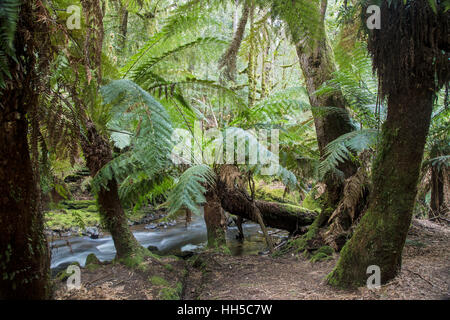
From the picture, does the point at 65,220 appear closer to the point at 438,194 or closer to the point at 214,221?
the point at 214,221

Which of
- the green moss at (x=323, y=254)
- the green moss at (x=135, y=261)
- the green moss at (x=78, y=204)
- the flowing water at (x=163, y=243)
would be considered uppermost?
the green moss at (x=135, y=261)

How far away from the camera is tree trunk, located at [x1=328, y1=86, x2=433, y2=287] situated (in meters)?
1.40

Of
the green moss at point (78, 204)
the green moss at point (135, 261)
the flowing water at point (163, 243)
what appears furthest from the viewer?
the green moss at point (78, 204)

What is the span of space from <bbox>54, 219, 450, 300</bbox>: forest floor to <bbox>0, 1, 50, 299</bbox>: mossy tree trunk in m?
0.35

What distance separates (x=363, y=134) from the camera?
2.14m

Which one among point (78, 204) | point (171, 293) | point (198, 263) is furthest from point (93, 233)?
point (171, 293)

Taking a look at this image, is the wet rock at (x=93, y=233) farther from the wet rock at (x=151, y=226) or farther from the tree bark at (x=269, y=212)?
the tree bark at (x=269, y=212)

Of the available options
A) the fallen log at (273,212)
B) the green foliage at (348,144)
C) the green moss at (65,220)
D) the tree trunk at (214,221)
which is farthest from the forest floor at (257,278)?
the green moss at (65,220)

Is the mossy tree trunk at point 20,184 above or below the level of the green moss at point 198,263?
above

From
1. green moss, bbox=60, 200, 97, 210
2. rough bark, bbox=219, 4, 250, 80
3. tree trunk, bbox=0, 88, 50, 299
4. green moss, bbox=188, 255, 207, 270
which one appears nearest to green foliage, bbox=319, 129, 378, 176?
rough bark, bbox=219, 4, 250, 80

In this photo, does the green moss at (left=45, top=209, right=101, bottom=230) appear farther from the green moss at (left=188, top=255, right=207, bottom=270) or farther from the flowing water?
the green moss at (left=188, top=255, right=207, bottom=270)

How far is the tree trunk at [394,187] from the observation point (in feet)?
4.60

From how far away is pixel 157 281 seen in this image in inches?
76.5
